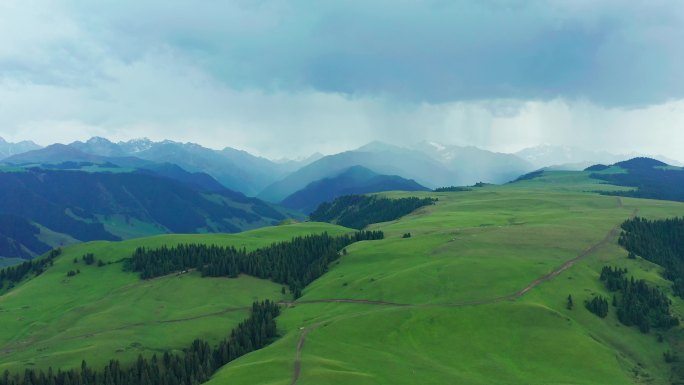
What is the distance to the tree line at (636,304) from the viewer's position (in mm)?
164125

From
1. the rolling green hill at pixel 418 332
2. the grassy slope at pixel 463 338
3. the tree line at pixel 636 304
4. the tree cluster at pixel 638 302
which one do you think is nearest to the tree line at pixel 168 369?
the rolling green hill at pixel 418 332

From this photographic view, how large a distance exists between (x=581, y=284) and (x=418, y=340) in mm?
68384

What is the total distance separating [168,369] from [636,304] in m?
136

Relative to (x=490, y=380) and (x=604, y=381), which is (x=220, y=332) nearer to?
(x=490, y=380)

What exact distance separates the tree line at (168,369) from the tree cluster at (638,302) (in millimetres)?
104933

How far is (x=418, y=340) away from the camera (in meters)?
142

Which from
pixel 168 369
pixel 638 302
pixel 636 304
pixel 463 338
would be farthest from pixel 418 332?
pixel 638 302

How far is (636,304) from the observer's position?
556 feet

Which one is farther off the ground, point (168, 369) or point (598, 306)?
point (598, 306)

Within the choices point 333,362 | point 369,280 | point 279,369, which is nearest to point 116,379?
point 279,369

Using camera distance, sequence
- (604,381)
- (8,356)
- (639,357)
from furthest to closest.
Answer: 1. (8,356)
2. (639,357)
3. (604,381)

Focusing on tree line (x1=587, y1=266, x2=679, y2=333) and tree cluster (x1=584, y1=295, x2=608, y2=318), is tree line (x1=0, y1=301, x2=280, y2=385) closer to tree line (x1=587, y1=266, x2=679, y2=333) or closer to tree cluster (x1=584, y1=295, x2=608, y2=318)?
tree cluster (x1=584, y1=295, x2=608, y2=318)

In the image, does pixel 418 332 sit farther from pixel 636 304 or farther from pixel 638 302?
pixel 638 302

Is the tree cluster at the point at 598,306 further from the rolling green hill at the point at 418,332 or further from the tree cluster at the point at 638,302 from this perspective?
the tree cluster at the point at 638,302
